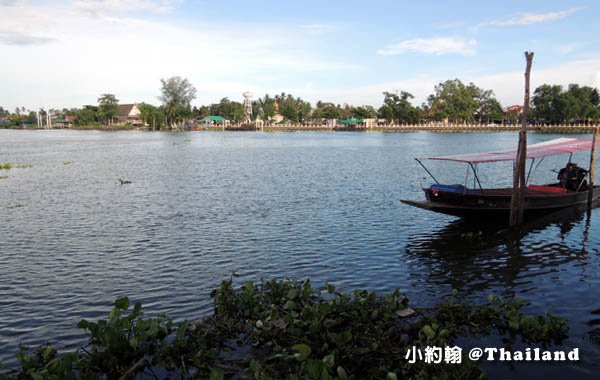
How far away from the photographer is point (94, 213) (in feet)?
83.8

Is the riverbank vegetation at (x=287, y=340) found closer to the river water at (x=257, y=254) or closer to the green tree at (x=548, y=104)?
the river water at (x=257, y=254)

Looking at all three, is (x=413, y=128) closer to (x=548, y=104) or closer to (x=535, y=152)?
(x=548, y=104)

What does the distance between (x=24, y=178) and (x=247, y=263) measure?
110 ft

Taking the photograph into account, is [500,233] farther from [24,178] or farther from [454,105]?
[454,105]

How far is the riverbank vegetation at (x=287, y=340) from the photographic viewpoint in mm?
8266

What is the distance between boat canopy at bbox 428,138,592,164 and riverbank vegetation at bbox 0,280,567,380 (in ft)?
36.3

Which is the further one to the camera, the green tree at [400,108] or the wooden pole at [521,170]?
the green tree at [400,108]

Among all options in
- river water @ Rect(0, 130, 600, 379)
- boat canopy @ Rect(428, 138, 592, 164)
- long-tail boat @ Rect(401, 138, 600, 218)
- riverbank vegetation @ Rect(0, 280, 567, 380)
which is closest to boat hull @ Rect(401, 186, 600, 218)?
long-tail boat @ Rect(401, 138, 600, 218)

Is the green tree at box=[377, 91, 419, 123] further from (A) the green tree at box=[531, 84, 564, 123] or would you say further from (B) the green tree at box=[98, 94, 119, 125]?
(B) the green tree at box=[98, 94, 119, 125]

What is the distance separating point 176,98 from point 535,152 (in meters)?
178

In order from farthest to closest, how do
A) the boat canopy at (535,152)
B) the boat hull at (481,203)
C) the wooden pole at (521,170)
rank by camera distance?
the boat canopy at (535,152), the boat hull at (481,203), the wooden pole at (521,170)

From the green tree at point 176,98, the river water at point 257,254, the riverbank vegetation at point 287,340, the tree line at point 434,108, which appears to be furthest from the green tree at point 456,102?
the riverbank vegetation at point 287,340

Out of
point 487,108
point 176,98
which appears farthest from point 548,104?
point 176,98

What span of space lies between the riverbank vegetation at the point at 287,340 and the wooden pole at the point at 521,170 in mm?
10094
